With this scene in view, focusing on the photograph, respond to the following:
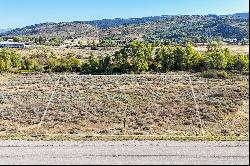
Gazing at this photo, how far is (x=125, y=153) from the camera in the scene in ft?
75.3

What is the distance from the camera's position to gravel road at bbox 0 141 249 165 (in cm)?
2166

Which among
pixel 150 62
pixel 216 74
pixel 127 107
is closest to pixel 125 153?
pixel 127 107

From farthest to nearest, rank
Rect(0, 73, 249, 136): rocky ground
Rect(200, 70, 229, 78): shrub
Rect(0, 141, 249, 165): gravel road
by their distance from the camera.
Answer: Rect(200, 70, 229, 78): shrub < Rect(0, 73, 249, 136): rocky ground < Rect(0, 141, 249, 165): gravel road

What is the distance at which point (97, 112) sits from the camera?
34.6m

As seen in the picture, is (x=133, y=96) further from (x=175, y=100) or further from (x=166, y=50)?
(x=166, y=50)

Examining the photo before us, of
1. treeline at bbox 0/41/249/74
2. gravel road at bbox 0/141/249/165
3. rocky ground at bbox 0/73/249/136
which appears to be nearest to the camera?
gravel road at bbox 0/141/249/165

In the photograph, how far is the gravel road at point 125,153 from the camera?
71.1ft

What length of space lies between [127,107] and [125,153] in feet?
43.5

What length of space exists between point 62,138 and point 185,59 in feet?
123

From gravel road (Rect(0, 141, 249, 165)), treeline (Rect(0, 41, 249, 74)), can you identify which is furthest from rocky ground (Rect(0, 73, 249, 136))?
treeline (Rect(0, 41, 249, 74))

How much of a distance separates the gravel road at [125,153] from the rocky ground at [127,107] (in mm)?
3986

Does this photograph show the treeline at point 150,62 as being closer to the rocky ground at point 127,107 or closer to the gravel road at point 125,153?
the rocky ground at point 127,107

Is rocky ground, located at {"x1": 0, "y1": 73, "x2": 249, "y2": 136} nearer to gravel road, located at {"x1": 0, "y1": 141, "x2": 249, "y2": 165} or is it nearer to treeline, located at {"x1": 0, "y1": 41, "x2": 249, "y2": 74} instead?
gravel road, located at {"x1": 0, "y1": 141, "x2": 249, "y2": 165}

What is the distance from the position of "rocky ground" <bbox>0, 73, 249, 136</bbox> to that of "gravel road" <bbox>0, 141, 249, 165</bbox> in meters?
3.99
